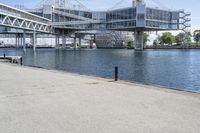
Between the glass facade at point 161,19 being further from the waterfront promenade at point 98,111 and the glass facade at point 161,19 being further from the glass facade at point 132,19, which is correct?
the waterfront promenade at point 98,111

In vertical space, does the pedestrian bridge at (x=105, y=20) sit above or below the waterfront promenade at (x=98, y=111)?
above

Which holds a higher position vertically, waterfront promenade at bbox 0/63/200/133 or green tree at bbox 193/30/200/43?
green tree at bbox 193/30/200/43

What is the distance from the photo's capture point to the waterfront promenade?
8.16 metres

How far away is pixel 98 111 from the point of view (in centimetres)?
1021

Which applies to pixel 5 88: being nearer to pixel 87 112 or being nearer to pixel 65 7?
pixel 87 112

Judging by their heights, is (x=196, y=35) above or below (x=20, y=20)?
below

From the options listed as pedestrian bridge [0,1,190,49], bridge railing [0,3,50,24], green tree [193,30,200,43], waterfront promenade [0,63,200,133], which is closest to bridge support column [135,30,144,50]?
pedestrian bridge [0,1,190,49]

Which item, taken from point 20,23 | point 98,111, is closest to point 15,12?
point 20,23

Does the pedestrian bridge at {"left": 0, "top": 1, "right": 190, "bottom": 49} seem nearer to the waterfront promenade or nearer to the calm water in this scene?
the calm water

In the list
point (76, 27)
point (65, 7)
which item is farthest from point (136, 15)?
point (65, 7)

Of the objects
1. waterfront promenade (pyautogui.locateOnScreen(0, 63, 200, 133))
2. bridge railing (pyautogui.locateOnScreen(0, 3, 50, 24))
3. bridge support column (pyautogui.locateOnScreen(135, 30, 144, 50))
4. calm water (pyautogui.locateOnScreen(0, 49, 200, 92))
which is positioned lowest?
calm water (pyautogui.locateOnScreen(0, 49, 200, 92))

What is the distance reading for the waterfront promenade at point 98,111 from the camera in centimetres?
816

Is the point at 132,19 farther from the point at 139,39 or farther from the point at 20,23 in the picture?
the point at 20,23

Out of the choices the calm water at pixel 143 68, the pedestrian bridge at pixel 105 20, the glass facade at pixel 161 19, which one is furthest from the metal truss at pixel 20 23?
the glass facade at pixel 161 19
